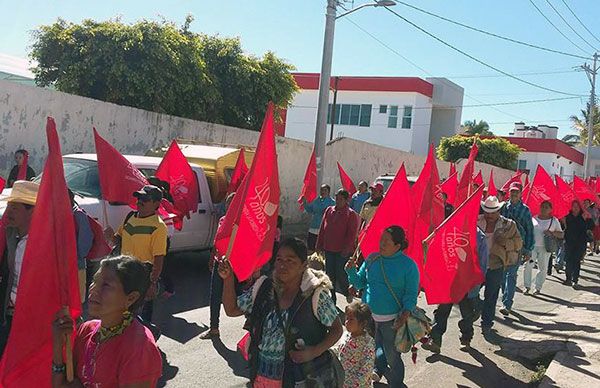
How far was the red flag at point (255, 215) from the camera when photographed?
148 inches

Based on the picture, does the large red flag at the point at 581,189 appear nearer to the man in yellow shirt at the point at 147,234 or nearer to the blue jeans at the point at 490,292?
the blue jeans at the point at 490,292

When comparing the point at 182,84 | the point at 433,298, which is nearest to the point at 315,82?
the point at 182,84

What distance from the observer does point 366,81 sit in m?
39.8

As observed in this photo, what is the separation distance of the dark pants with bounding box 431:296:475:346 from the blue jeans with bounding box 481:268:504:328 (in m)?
0.75

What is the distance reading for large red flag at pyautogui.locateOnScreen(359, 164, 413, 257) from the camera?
19.7 ft

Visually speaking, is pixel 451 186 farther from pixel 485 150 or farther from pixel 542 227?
pixel 485 150

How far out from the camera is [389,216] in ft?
20.0

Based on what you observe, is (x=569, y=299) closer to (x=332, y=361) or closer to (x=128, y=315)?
(x=332, y=361)

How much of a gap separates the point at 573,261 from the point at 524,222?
3.86 metres

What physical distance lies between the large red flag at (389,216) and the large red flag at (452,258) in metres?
0.35

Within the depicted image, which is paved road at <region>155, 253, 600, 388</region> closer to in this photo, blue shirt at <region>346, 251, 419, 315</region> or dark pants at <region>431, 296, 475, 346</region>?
dark pants at <region>431, 296, 475, 346</region>

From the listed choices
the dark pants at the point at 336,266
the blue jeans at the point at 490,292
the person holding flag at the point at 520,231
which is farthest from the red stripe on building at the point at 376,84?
the blue jeans at the point at 490,292

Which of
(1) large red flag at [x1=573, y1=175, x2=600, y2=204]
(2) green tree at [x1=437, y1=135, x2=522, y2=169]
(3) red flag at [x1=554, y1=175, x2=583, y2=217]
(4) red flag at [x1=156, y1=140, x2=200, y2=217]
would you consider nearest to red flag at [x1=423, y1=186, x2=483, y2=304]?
(4) red flag at [x1=156, y1=140, x2=200, y2=217]

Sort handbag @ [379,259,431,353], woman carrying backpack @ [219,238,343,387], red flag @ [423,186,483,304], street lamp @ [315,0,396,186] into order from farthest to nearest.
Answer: street lamp @ [315,0,396,186]
red flag @ [423,186,483,304]
handbag @ [379,259,431,353]
woman carrying backpack @ [219,238,343,387]
